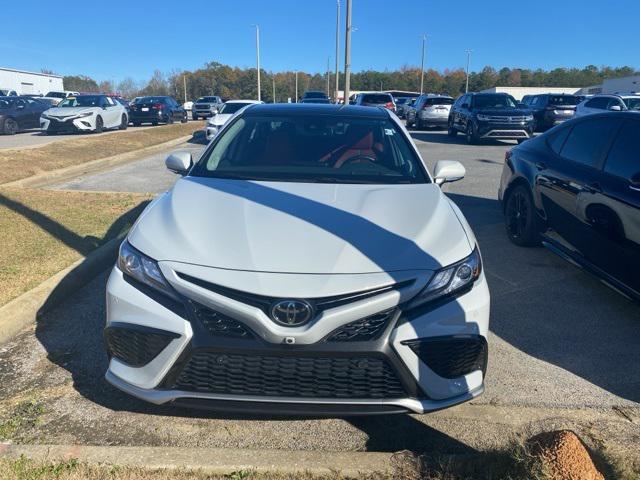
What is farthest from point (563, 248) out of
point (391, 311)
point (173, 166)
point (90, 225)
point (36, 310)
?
point (90, 225)

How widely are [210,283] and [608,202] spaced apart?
130 inches

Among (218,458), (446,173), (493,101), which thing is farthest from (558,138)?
(493,101)

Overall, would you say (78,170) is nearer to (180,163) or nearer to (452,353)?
(180,163)

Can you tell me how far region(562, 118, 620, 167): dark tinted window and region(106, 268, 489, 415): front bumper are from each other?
9.96 feet

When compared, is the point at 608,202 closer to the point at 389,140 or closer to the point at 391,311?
the point at 389,140

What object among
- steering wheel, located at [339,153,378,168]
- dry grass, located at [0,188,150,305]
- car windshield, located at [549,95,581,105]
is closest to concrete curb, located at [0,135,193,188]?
dry grass, located at [0,188,150,305]

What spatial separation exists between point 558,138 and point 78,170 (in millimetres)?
10076

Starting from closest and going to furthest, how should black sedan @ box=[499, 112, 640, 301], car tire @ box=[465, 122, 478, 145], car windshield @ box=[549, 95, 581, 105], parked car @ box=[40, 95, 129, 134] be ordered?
black sedan @ box=[499, 112, 640, 301]
car tire @ box=[465, 122, 478, 145]
parked car @ box=[40, 95, 129, 134]
car windshield @ box=[549, 95, 581, 105]

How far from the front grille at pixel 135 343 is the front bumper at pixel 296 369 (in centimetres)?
2

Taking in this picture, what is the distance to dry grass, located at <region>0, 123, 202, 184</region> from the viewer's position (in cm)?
1066

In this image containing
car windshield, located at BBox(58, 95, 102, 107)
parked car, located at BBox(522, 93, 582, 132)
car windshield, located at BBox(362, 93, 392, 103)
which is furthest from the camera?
car windshield, located at BBox(362, 93, 392, 103)

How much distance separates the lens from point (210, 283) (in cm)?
252

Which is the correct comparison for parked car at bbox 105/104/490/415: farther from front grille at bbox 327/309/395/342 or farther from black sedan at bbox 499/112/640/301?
black sedan at bbox 499/112/640/301

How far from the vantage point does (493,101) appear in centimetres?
1872
